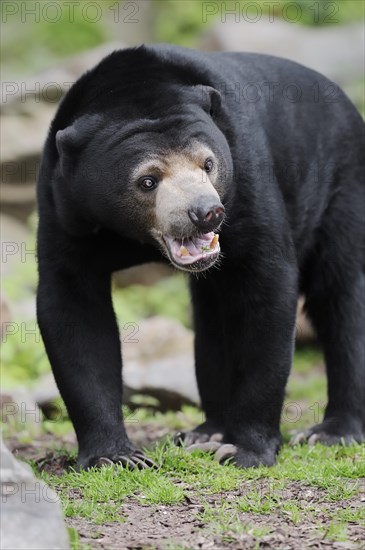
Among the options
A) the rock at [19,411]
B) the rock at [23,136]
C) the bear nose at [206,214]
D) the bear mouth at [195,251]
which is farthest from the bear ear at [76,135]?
the rock at [23,136]

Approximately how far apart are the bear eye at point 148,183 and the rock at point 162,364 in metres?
3.94

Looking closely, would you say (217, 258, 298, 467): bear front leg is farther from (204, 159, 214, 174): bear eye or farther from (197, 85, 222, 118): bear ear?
(197, 85, 222, 118): bear ear

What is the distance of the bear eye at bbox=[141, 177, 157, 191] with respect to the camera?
6176 millimetres

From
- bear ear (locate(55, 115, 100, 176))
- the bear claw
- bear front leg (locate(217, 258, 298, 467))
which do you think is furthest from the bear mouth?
the bear claw

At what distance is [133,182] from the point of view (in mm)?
6223

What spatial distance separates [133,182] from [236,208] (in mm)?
760

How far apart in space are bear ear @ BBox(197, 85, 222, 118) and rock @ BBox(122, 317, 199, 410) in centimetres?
387

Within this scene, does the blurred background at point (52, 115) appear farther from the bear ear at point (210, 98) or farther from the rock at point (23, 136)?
the bear ear at point (210, 98)

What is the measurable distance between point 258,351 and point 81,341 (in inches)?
44.6

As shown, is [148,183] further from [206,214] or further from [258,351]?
[258,351]

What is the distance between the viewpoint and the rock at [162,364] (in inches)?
388

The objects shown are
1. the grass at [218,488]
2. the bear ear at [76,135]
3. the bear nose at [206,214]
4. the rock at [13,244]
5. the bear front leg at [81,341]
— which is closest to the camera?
the grass at [218,488]

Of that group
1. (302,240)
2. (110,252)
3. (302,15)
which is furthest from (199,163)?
(302,15)

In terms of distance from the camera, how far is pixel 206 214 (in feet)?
19.2
